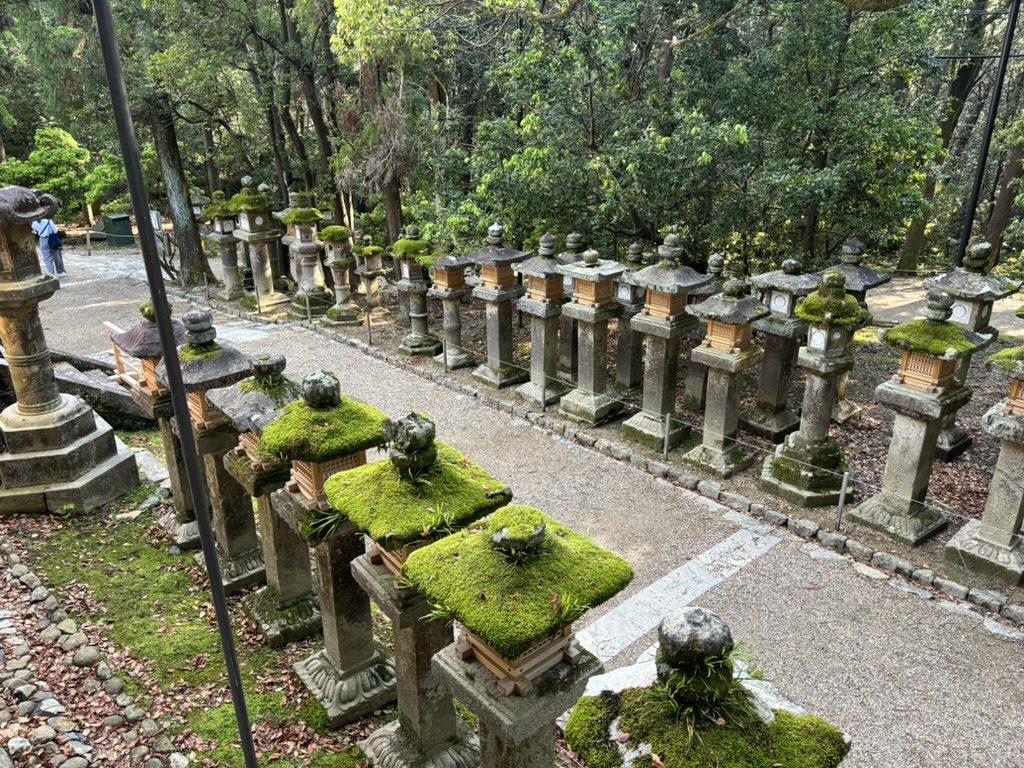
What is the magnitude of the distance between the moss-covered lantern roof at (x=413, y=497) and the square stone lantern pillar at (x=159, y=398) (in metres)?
2.93

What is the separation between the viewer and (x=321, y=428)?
16.3ft

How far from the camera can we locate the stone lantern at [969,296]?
970cm

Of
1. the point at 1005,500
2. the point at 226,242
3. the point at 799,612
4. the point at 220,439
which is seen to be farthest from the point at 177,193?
the point at 1005,500

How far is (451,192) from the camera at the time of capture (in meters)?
14.1

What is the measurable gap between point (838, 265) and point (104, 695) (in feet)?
36.6

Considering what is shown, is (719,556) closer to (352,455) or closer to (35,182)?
(352,455)

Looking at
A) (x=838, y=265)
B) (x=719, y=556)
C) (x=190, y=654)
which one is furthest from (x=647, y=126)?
(x=190, y=654)

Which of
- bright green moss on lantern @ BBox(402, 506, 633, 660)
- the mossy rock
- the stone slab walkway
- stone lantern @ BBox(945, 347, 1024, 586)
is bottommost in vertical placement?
the stone slab walkway

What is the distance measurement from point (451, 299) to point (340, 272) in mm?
4232

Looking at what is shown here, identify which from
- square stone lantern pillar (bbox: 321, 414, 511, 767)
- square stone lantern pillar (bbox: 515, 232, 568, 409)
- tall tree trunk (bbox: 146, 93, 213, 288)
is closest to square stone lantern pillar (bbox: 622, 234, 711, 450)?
square stone lantern pillar (bbox: 515, 232, 568, 409)

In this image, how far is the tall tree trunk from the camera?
17672 millimetres

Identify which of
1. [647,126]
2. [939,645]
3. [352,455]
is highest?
[647,126]

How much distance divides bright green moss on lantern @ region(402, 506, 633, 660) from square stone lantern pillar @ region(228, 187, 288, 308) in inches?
594

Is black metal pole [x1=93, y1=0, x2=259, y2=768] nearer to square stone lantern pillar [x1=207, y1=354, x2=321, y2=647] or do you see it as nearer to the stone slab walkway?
square stone lantern pillar [x1=207, y1=354, x2=321, y2=647]
